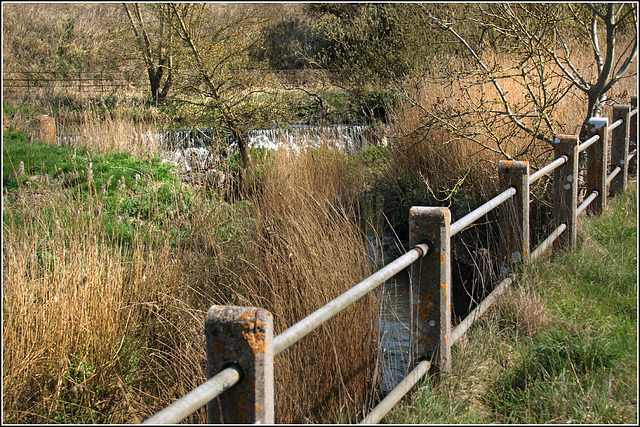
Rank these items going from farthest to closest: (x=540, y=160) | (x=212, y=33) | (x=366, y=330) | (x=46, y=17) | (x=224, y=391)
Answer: (x=46, y=17) → (x=212, y=33) → (x=540, y=160) → (x=366, y=330) → (x=224, y=391)

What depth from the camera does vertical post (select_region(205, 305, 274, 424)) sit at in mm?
1849

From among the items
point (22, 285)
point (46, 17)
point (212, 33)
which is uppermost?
point (46, 17)

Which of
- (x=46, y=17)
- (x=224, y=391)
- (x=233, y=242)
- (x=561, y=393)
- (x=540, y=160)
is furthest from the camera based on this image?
(x=46, y=17)

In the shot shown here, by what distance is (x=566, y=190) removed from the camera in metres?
5.37

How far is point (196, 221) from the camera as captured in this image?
644cm

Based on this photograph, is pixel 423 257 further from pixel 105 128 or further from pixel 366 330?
pixel 105 128

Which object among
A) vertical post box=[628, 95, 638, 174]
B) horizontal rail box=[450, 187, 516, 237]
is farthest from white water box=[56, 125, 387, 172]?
horizontal rail box=[450, 187, 516, 237]

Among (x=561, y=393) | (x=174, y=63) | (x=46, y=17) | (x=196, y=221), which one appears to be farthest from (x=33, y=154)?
(x=46, y=17)

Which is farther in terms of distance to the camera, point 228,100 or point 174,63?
point 174,63

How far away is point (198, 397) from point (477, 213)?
218cm

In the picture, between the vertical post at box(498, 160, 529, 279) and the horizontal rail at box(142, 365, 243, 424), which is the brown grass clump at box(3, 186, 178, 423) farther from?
the vertical post at box(498, 160, 529, 279)

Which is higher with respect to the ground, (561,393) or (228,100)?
(228,100)

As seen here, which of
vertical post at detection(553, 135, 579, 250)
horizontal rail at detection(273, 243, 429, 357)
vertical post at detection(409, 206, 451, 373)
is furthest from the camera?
vertical post at detection(553, 135, 579, 250)

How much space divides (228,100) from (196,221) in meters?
4.98
